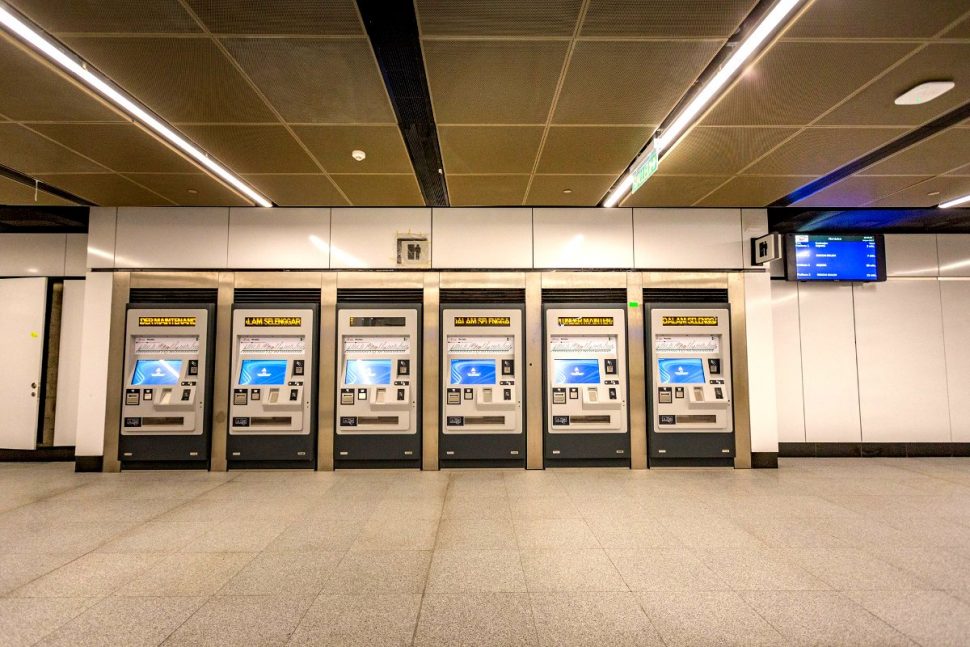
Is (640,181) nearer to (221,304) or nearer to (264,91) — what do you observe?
(264,91)

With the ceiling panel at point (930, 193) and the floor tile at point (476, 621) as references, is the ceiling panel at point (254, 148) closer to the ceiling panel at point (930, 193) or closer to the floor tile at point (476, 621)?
the floor tile at point (476, 621)

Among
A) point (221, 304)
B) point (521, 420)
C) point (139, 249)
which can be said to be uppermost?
point (139, 249)

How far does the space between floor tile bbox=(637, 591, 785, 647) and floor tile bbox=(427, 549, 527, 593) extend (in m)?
0.71

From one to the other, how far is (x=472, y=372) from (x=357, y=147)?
2687 millimetres

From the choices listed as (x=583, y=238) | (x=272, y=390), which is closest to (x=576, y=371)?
(x=583, y=238)

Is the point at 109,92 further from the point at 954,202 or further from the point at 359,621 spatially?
the point at 954,202

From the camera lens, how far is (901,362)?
6145mm

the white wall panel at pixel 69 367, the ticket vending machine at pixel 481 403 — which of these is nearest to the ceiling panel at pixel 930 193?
the ticket vending machine at pixel 481 403

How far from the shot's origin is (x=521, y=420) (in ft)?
17.0

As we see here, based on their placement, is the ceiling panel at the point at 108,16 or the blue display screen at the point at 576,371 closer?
the ceiling panel at the point at 108,16

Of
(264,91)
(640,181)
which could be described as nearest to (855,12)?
(640,181)

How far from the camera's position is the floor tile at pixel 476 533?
3008 mm

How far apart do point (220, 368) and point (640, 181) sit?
502cm

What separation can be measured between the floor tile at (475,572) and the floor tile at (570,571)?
0.08 meters
